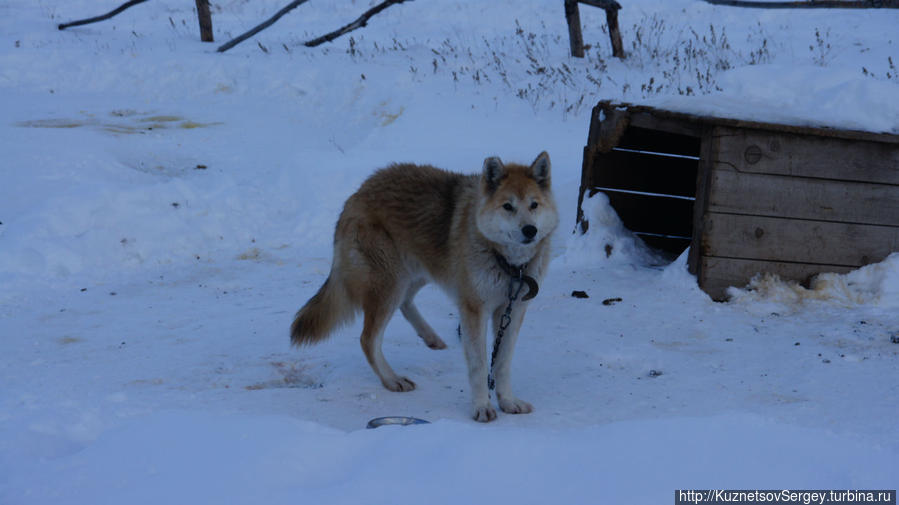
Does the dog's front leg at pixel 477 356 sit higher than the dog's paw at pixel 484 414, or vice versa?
the dog's front leg at pixel 477 356

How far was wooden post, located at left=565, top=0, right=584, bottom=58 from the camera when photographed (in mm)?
12637

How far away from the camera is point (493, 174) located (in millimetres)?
3867

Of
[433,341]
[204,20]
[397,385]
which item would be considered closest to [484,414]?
[397,385]

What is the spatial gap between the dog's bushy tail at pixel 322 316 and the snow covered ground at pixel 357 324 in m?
0.29

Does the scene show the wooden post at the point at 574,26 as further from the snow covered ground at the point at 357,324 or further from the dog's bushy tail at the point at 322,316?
the dog's bushy tail at the point at 322,316

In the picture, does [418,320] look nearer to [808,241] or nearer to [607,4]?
[808,241]

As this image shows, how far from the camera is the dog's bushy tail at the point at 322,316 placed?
4.21 meters

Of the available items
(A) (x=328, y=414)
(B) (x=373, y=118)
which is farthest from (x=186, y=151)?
(A) (x=328, y=414)

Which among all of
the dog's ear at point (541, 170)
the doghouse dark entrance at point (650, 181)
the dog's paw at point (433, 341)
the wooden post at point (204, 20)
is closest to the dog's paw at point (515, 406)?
the dog's paw at point (433, 341)

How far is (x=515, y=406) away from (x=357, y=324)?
2.23 meters

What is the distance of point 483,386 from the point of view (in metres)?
3.73

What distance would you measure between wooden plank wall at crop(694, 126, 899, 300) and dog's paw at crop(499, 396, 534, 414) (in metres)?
2.27

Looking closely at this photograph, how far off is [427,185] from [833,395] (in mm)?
2501

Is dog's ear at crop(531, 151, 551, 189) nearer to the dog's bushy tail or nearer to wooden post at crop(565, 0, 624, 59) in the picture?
the dog's bushy tail
